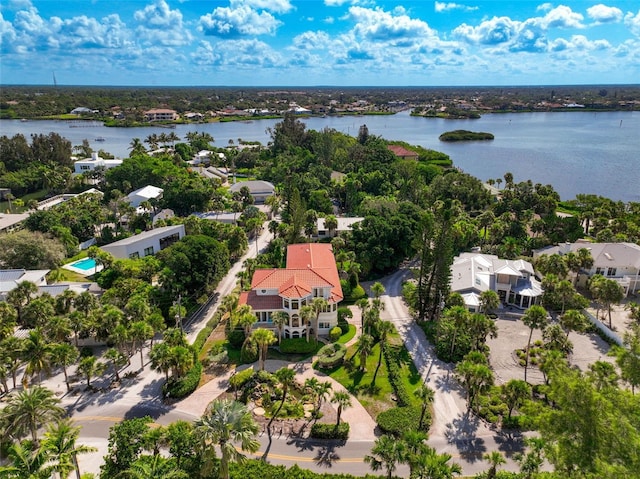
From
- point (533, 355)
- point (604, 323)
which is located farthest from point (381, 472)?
point (604, 323)

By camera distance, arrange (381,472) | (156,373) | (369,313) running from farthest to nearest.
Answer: (369,313)
(156,373)
(381,472)

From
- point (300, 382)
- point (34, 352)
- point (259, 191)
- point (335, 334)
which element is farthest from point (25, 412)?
point (259, 191)

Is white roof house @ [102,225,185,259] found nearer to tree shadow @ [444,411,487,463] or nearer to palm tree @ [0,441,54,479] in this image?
palm tree @ [0,441,54,479]

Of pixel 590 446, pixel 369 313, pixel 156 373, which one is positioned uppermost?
pixel 590 446

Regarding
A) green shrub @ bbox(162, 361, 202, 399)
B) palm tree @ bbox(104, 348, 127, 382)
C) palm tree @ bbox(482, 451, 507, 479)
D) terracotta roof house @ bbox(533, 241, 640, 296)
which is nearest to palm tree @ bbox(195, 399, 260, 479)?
green shrub @ bbox(162, 361, 202, 399)

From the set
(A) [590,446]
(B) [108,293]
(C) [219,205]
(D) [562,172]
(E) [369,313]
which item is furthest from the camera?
(D) [562,172]

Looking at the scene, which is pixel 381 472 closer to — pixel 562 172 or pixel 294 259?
pixel 294 259

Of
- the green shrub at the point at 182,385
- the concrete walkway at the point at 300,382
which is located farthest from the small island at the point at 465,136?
the green shrub at the point at 182,385

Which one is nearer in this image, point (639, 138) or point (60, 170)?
point (60, 170)

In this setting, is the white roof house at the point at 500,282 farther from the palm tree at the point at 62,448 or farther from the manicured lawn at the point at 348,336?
the palm tree at the point at 62,448
